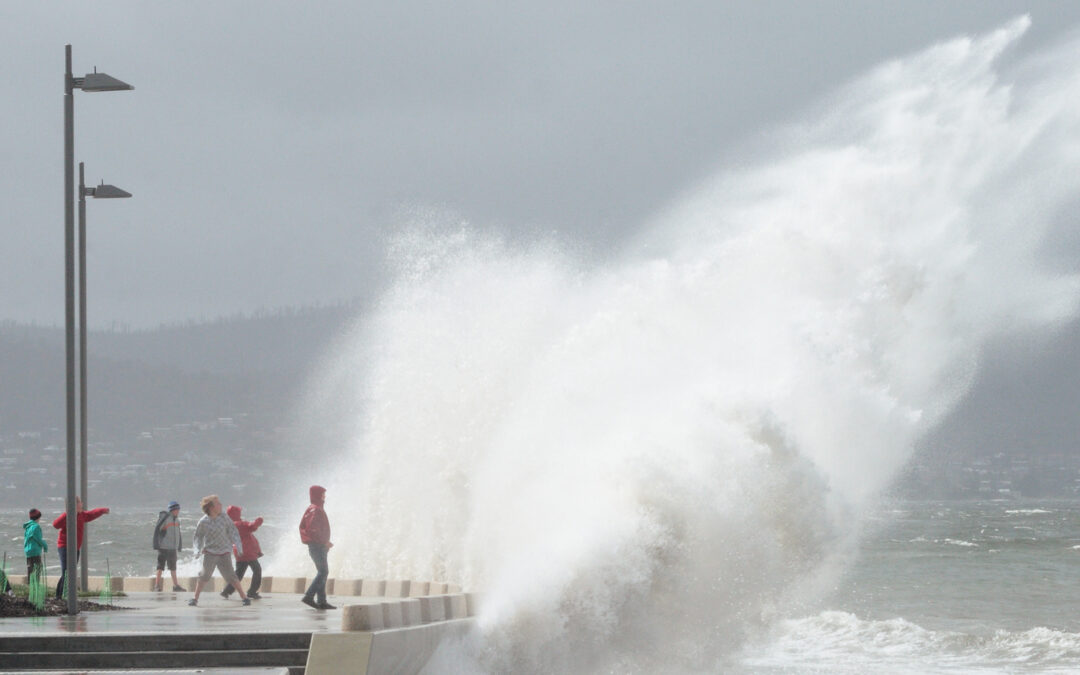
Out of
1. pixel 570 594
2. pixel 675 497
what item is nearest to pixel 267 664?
pixel 570 594

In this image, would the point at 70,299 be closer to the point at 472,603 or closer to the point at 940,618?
the point at 472,603

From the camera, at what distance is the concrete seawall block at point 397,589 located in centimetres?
2027

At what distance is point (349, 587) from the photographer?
2152cm

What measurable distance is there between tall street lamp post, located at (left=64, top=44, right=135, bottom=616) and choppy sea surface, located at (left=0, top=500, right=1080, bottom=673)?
9.62 meters

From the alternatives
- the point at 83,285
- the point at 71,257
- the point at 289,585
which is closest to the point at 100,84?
the point at 71,257

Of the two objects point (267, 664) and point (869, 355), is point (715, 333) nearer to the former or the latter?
point (869, 355)

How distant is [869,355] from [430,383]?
8.69 metres

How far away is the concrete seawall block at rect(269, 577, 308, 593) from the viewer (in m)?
22.6

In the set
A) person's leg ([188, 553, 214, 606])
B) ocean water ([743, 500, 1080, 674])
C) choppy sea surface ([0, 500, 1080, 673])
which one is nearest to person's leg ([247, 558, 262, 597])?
person's leg ([188, 553, 214, 606])

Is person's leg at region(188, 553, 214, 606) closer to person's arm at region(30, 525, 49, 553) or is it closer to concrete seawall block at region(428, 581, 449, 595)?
person's arm at region(30, 525, 49, 553)

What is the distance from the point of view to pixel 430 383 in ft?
96.6

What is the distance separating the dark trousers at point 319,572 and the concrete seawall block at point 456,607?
204 centimetres

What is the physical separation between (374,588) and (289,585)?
218 centimetres

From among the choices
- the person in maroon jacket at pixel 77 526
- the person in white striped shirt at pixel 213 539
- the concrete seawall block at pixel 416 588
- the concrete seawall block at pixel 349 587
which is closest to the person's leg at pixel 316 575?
the person in white striped shirt at pixel 213 539
